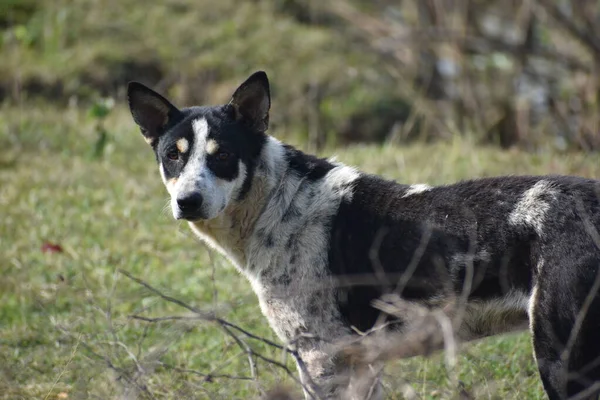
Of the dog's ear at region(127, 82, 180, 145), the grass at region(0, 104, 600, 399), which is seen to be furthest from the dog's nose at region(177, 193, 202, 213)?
the dog's ear at region(127, 82, 180, 145)

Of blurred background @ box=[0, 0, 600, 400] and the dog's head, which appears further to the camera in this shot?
blurred background @ box=[0, 0, 600, 400]

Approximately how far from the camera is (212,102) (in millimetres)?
10031

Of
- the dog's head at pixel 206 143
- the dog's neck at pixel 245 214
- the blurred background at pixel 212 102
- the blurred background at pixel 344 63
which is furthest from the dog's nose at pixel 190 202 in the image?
the blurred background at pixel 344 63

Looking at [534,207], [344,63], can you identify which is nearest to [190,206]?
[534,207]

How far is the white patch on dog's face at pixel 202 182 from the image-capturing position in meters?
4.40

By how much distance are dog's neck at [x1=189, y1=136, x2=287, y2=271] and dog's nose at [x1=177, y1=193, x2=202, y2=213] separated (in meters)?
0.27

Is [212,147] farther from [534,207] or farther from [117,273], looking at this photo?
[534,207]

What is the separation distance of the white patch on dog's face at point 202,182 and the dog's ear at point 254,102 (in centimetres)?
22

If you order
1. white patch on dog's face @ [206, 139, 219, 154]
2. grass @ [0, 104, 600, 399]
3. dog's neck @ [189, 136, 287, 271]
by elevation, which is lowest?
grass @ [0, 104, 600, 399]

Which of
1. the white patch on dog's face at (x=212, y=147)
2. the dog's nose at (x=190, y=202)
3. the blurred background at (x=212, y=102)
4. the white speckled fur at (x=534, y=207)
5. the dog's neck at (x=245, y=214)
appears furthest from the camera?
the blurred background at (x=212, y=102)

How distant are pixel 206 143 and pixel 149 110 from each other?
1.50 feet

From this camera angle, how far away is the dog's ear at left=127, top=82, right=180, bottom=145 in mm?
4758

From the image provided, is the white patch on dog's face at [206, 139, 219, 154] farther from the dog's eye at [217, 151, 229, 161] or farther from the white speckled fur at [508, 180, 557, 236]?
the white speckled fur at [508, 180, 557, 236]

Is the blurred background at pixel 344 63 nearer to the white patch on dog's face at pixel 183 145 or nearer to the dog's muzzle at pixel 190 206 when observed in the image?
the white patch on dog's face at pixel 183 145
